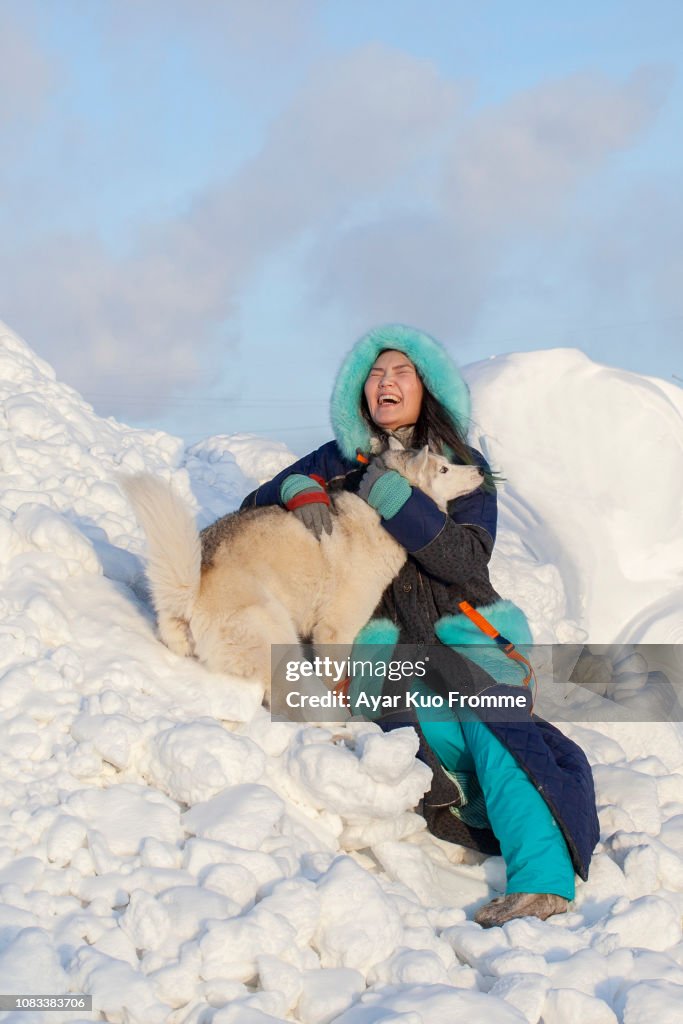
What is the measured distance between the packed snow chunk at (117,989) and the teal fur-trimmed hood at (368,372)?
277 centimetres

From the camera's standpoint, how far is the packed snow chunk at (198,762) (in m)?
3.13

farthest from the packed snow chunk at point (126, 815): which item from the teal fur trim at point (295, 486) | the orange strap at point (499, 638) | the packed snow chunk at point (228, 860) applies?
the teal fur trim at point (295, 486)

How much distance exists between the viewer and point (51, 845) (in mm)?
2730

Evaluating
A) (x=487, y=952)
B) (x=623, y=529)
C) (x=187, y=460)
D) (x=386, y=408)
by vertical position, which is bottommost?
(x=487, y=952)

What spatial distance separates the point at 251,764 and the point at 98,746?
53 centimetres

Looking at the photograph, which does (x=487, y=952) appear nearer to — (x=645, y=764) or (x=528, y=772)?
(x=528, y=772)

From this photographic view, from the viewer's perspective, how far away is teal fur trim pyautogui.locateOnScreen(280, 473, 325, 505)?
4395 mm

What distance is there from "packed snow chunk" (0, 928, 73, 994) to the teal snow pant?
1.65 meters

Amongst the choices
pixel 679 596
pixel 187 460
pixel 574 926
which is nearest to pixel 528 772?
pixel 574 926

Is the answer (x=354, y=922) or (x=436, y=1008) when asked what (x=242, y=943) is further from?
(x=436, y=1008)

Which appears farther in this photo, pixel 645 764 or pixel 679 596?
pixel 679 596

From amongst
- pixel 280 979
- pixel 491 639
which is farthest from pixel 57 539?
pixel 280 979

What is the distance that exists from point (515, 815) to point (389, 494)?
1455 mm

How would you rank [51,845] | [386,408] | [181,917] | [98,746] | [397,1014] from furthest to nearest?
1. [386,408]
2. [98,746]
3. [51,845]
4. [181,917]
5. [397,1014]
